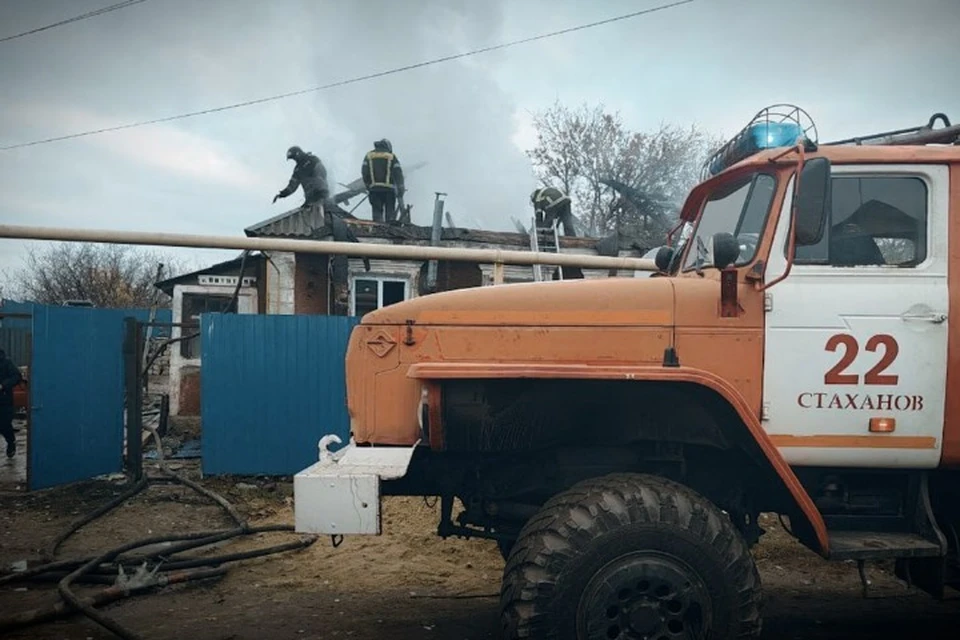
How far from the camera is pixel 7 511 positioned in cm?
694

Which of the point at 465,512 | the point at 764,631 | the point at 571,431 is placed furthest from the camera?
the point at 764,631

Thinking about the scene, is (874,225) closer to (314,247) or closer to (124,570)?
(314,247)

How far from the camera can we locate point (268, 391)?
839 cm

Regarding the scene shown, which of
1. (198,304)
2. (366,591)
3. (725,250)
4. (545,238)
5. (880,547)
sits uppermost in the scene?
(545,238)

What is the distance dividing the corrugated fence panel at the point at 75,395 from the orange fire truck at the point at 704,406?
5702 millimetres

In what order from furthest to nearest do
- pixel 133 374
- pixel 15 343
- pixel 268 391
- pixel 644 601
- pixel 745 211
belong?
pixel 15 343, pixel 268 391, pixel 133 374, pixel 745 211, pixel 644 601

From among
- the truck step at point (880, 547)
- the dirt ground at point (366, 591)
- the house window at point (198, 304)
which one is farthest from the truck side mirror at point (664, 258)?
the house window at point (198, 304)

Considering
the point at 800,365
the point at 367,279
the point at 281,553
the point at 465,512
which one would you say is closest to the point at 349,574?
the point at 281,553

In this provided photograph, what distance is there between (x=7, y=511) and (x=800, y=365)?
788 cm

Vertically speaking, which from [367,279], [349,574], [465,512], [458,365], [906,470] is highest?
[367,279]

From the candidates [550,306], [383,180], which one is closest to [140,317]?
[383,180]

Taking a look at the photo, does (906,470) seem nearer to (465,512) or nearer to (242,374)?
(465,512)

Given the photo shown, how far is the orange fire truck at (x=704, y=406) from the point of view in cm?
310

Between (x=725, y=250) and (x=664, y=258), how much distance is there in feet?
4.86
